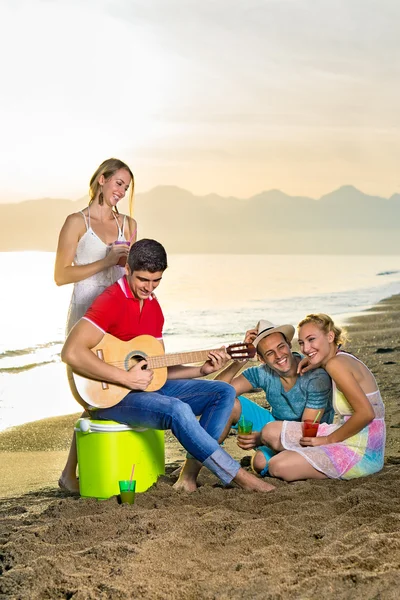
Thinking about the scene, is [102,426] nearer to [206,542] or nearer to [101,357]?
[101,357]

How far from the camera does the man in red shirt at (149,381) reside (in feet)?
14.4

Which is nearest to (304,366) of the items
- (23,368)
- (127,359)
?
(127,359)

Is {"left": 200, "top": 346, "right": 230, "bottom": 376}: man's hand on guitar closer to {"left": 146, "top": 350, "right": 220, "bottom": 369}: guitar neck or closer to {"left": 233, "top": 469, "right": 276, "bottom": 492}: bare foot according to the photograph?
{"left": 146, "top": 350, "right": 220, "bottom": 369}: guitar neck

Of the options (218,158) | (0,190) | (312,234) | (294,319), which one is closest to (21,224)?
(0,190)

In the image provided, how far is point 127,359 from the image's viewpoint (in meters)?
4.62

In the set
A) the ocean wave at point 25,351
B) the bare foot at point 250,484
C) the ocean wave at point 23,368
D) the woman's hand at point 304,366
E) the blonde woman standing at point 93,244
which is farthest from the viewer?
the ocean wave at point 25,351

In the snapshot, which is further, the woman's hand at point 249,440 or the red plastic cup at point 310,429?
the woman's hand at point 249,440

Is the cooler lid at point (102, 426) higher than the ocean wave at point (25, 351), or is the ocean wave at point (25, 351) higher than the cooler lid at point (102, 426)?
the ocean wave at point (25, 351)

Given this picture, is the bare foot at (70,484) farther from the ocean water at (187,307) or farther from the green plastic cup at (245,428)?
the ocean water at (187,307)

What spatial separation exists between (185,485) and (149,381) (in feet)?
2.00

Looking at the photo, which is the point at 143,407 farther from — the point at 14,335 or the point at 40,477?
the point at 14,335

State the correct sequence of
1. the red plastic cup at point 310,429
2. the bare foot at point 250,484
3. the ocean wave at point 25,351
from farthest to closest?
1. the ocean wave at point 25,351
2. the red plastic cup at point 310,429
3. the bare foot at point 250,484

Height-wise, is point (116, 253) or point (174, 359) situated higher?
point (116, 253)

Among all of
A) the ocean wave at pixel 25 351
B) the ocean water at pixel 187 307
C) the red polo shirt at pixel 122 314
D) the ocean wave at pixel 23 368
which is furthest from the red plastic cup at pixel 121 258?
the ocean wave at pixel 25 351
